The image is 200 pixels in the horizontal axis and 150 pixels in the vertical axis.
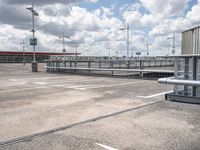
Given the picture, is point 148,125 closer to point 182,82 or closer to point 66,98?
point 182,82

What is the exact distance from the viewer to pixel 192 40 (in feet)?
26.6

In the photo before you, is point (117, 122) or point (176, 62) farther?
point (176, 62)

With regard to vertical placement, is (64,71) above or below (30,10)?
below

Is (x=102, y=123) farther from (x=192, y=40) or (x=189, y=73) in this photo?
(x=192, y=40)

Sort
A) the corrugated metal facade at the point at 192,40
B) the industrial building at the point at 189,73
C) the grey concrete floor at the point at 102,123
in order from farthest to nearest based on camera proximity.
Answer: the corrugated metal facade at the point at 192,40 → the industrial building at the point at 189,73 → the grey concrete floor at the point at 102,123

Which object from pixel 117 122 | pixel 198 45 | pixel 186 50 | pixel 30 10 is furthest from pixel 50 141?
pixel 30 10

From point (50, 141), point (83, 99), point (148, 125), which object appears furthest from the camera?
point (83, 99)

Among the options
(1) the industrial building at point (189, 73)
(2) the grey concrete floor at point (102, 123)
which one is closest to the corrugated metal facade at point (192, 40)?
(1) the industrial building at point (189, 73)

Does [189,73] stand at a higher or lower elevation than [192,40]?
lower

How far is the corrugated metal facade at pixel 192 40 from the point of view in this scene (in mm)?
7777

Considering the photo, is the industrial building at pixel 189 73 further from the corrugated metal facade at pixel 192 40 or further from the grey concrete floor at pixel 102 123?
the grey concrete floor at pixel 102 123

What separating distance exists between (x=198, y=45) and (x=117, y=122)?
3947 mm

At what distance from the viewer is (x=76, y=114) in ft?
21.8

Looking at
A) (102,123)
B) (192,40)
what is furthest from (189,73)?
(102,123)
